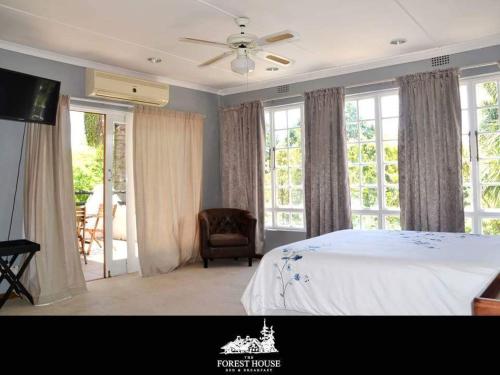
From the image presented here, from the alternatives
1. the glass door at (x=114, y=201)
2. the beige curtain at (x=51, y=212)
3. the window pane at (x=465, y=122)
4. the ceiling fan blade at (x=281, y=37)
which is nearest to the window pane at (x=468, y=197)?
the window pane at (x=465, y=122)

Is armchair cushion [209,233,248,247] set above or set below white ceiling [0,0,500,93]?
below

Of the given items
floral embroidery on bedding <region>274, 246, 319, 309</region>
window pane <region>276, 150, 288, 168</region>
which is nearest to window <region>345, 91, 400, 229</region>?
window pane <region>276, 150, 288, 168</region>

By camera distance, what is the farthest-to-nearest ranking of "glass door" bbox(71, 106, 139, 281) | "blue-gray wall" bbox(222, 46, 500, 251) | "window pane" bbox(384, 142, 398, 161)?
"glass door" bbox(71, 106, 139, 281) < "window pane" bbox(384, 142, 398, 161) < "blue-gray wall" bbox(222, 46, 500, 251)

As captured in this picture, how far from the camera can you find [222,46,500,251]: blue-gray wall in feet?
14.2

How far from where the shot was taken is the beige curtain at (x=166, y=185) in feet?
17.0

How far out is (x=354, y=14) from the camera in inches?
139

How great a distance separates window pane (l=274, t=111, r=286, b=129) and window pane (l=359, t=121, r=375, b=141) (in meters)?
1.18

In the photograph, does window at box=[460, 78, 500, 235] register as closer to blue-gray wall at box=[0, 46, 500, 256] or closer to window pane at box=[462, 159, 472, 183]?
window pane at box=[462, 159, 472, 183]

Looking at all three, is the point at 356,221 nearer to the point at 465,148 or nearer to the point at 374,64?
the point at 465,148

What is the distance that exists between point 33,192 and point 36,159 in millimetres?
338
